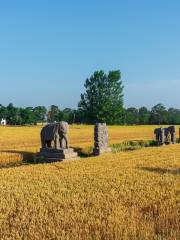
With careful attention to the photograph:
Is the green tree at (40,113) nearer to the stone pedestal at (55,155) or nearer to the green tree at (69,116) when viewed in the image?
the green tree at (69,116)

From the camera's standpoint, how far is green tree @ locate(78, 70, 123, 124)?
84188 millimetres

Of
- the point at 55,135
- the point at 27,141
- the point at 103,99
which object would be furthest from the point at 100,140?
the point at 103,99

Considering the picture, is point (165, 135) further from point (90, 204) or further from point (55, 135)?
point (90, 204)

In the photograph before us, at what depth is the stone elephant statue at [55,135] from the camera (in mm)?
25109

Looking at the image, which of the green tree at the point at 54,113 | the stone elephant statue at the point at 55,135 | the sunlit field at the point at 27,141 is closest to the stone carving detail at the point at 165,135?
the sunlit field at the point at 27,141

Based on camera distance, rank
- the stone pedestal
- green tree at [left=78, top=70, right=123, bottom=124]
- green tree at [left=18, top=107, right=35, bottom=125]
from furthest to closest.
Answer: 1. green tree at [left=18, top=107, right=35, bottom=125]
2. green tree at [left=78, top=70, right=123, bottom=124]
3. the stone pedestal

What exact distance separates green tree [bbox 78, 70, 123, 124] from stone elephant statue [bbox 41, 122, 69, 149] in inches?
2290

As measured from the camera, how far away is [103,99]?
8506 cm

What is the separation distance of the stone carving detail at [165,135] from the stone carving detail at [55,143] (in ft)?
44.7

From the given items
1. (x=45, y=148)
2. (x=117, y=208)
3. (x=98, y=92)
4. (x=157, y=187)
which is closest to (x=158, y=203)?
(x=117, y=208)

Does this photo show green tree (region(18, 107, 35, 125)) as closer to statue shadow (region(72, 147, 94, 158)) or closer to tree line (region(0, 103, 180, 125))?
tree line (region(0, 103, 180, 125))

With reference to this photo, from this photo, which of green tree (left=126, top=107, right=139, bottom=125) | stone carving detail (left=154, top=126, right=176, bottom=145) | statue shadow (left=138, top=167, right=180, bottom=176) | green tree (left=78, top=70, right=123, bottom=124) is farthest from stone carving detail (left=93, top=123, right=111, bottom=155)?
green tree (left=126, top=107, right=139, bottom=125)

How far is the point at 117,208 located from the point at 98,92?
252 feet

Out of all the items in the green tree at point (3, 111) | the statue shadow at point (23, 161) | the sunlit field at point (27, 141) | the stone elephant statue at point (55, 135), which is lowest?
the statue shadow at point (23, 161)
